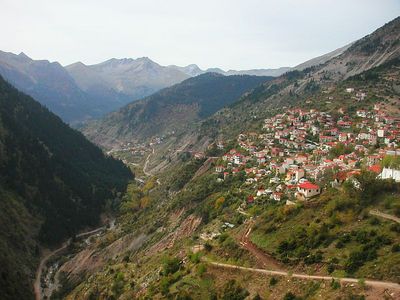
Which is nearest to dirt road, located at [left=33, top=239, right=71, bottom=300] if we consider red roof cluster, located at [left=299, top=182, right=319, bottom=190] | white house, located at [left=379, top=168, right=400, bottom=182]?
red roof cluster, located at [left=299, top=182, right=319, bottom=190]

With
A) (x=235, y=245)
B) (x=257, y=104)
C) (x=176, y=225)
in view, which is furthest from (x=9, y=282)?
(x=257, y=104)

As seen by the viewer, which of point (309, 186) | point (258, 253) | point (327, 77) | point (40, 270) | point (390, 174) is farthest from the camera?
point (327, 77)

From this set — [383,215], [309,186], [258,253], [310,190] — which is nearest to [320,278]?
[258,253]

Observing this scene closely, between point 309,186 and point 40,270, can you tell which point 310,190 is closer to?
point 309,186

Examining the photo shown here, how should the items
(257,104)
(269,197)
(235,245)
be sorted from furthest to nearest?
(257,104) < (269,197) < (235,245)

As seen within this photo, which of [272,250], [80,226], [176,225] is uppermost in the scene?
[272,250]

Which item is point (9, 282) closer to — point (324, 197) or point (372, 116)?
point (324, 197)
